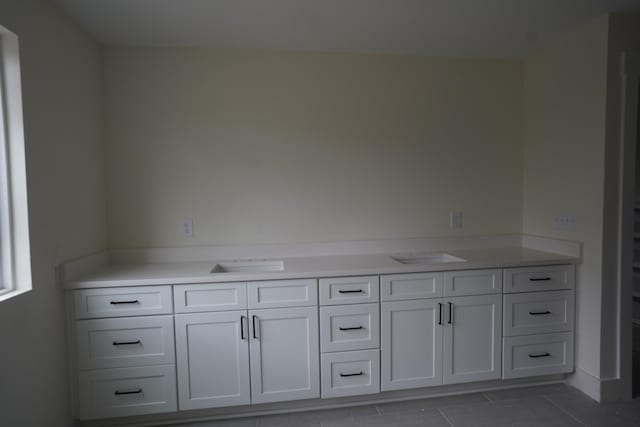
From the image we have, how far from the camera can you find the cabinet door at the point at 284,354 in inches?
82.0

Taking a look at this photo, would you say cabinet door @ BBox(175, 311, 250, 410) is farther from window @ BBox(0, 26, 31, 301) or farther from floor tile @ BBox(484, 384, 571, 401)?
floor tile @ BBox(484, 384, 571, 401)

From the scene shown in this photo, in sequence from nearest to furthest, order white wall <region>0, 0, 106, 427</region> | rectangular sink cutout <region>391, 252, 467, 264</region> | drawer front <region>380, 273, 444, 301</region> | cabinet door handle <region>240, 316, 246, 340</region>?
white wall <region>0, 0, 106, 427</region> < cabinet door handle <region>240, 316, 246, 340</region> < drawer front <region>380, 273, 444, 301</region> < rectangular sink cutout <region>391, 252, 467, 264</region>

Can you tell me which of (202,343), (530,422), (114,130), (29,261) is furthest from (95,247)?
(530,422)

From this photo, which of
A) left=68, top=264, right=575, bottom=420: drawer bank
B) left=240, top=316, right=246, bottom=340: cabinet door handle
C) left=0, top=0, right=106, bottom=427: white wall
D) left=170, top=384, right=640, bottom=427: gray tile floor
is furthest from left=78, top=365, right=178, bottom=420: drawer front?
left=240, top=316, right=246, bottom=340: cabinet door handle

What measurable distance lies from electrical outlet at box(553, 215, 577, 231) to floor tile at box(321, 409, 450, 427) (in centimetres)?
153

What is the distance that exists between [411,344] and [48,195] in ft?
7.36

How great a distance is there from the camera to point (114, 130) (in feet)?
7.87

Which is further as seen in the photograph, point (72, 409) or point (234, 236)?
point (234, 236)

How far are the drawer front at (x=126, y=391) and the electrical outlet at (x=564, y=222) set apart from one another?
271 centimetres

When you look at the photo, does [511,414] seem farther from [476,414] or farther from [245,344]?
[245,344]

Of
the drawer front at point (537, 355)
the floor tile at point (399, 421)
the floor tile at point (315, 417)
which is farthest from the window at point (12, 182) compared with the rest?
the drawer front at point (537, 355)

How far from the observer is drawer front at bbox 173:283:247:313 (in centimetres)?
202

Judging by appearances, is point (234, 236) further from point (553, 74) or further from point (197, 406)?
point (553, 74)

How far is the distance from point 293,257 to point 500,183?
1.76 m
